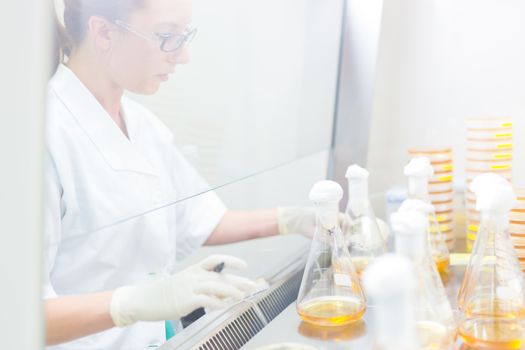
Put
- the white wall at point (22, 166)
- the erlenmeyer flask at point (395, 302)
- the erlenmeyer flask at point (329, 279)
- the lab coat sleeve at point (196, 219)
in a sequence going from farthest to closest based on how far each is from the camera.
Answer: the lab coat sleeve at point (196, 219) < the erlenmeyer flask at point (329, 279) < the white wall at point (22, 166) < the erlenmeyer flask at point (395, 302)

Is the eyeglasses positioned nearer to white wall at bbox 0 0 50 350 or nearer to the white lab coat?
the white lab coat

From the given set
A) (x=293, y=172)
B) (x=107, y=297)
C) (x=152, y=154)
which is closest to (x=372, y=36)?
(x=293, y=172)

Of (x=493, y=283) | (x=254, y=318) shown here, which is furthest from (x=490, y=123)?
(x=254, y=318)

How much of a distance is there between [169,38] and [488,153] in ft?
3.81

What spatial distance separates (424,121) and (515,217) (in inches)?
25.1

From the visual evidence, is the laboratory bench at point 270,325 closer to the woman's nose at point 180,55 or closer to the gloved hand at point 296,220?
the gloved hand at point 296,220

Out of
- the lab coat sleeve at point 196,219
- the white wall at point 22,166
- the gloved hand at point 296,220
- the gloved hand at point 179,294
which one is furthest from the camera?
the gloved hand at point 296,220

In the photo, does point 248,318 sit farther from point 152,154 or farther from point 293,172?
point 293,172

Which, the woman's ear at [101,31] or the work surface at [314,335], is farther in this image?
the work surface at [314,335]

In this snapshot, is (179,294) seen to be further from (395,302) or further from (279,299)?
(395,302)

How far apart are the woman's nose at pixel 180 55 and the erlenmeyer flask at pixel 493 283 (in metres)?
0.63

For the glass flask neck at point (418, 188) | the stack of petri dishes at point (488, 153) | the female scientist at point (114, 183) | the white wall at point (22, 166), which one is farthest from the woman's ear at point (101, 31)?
the stack of petri dishes at point (488, 153)

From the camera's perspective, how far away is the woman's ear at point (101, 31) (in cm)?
108

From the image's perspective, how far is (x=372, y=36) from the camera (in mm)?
2154
